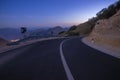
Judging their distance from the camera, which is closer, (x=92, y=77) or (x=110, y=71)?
(x=92, y=77)

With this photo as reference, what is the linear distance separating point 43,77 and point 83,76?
58.4 inches

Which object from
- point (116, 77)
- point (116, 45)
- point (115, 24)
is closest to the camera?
point (116, 77)

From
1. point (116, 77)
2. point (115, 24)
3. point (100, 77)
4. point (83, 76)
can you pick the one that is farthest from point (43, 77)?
point (115, 24)

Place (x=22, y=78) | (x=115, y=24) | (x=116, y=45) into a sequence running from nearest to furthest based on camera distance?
1. (x=22, y=78)
2. (x=116, y=45)
3. (x=115, y=24)

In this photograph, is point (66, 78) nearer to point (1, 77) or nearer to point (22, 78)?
point (22, 78)

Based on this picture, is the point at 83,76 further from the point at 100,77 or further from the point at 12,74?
the point at 12,74

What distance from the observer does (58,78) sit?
8836 millimetres

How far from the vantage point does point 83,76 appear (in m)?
8.98

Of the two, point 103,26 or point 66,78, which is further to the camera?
point 103,26

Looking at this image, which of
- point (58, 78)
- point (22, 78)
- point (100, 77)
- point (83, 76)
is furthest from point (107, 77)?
point (22, 78)

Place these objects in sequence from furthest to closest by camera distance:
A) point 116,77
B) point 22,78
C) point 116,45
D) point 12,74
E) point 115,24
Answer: point 115,24, point 116,45, point 12,74, point 22,78, point 116,77

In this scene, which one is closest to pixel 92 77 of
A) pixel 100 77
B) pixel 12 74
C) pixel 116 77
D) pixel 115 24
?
pixel 100 77

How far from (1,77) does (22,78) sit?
943 millimetres

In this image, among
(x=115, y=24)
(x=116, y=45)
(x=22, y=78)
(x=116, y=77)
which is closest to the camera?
(x=116, y=77)
